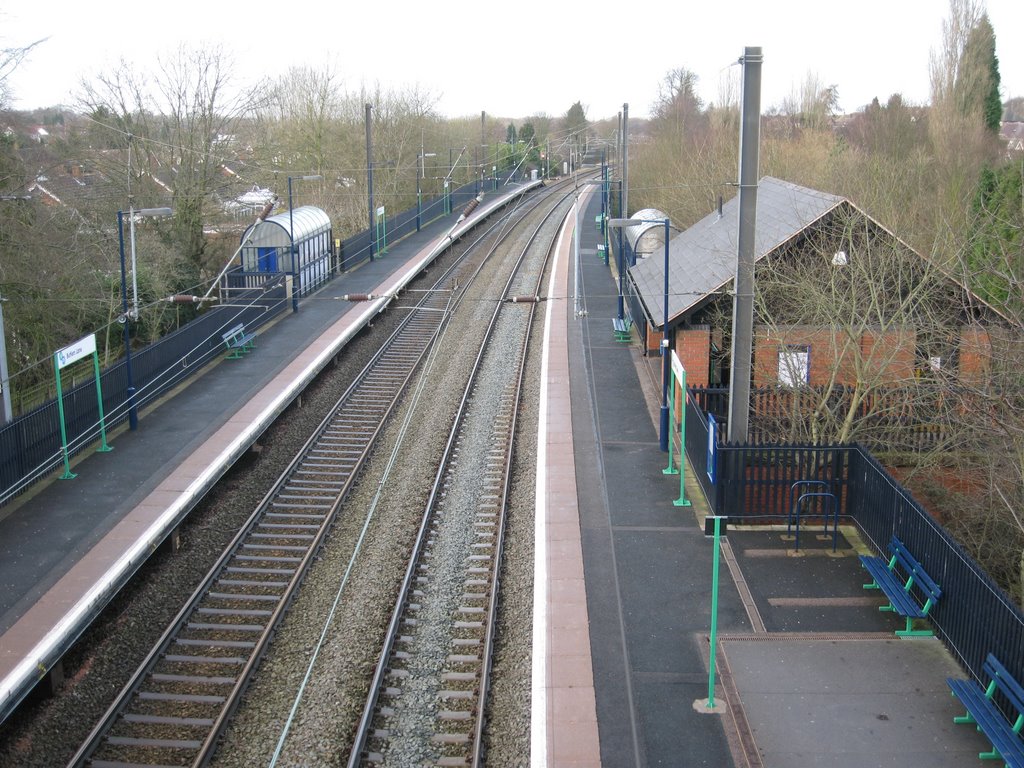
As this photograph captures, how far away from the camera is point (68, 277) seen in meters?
21.9

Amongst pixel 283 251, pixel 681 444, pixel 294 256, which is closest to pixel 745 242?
pixel 681 444

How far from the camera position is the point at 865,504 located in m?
13.0

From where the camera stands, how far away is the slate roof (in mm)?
18531

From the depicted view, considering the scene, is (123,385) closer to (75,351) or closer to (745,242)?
(75,351)

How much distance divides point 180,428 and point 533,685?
1119cm

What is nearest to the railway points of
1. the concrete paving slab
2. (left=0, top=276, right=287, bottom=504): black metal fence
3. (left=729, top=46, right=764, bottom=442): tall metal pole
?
the concrete paving slab

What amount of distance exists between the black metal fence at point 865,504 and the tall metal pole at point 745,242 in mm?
530

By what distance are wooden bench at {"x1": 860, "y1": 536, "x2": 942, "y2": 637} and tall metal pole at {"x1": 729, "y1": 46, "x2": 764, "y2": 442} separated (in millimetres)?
2720

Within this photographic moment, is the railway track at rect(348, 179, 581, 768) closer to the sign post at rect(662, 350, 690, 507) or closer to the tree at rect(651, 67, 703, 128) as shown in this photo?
the sign post at rect(662, 350, 690, 507)

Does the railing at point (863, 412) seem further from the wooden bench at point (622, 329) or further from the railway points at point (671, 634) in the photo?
the wooden bench at point (622, 329)

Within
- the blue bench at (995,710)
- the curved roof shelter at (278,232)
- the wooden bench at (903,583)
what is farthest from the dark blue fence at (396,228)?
the blue bench at (995,710)

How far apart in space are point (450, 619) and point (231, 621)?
2767 millimetres

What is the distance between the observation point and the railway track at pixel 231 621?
9461 millimetres

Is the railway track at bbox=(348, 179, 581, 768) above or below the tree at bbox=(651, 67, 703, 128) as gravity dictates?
below
